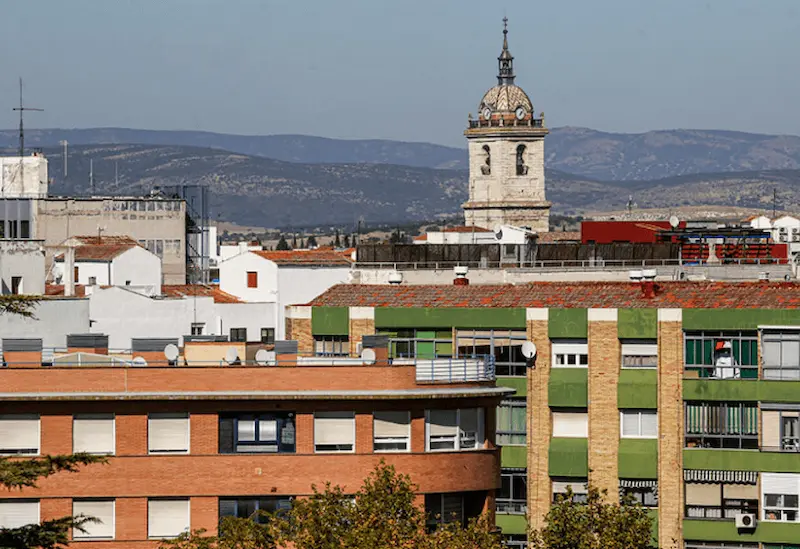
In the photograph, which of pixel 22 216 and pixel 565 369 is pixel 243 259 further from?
pixel 565 369

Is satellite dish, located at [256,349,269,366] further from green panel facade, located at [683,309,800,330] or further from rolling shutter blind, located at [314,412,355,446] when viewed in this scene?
green panel facade, located at [683,309,800,330]

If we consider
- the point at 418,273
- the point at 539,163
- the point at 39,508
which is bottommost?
the point at 39,508

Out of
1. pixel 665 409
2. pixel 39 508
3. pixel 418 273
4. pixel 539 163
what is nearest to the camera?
pixel 39 508

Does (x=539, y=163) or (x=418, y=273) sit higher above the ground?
(x=539, y=163)

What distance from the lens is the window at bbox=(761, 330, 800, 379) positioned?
58.9 metres

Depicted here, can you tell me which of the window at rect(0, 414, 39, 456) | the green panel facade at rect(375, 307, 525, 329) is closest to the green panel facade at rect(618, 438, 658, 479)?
the green panel facade at rect(375, 307, 525, 329)

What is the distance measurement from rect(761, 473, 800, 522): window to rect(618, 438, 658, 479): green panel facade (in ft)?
9.66

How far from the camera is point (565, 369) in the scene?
61312 mm

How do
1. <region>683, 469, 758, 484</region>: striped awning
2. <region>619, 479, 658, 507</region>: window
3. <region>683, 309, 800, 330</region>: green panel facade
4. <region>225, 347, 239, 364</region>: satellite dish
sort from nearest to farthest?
<region>225, 347, 239, 364</region>: satellite dish
<region>683, 469, 758, 484</region>: striped awning
<region>683, 309, 800, 330</region>: green panel facade
<region>619, 479, 658, 507</region>: window

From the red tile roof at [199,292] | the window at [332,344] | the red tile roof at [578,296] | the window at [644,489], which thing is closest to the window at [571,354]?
the red tile roof at [578,296]

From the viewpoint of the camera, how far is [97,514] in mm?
45781

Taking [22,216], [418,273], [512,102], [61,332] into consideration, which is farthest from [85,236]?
[512,102]

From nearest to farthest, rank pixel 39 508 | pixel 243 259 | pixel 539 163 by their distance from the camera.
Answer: pixel 39 508 < pixel 243 259 < pixel 539 163

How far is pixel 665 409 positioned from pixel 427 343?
702cm
